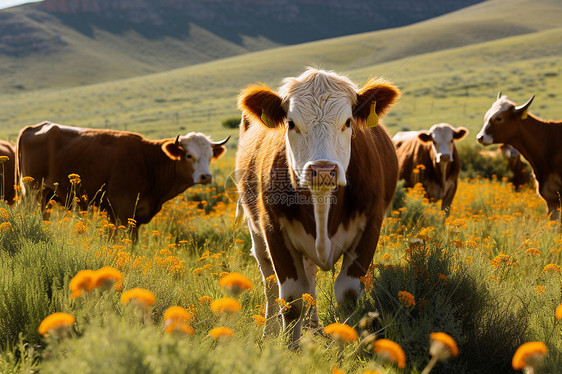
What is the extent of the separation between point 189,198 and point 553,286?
871cm

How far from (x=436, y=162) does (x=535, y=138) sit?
235cm

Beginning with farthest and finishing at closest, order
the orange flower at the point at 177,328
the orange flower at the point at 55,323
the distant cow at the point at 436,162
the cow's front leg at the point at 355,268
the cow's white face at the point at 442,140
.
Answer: the distant cow at the point at 436,162
the cow's white face at the point at 442,140
the cow's front leg at the point at 355,268
the orange flower at the point at 177,328
the orange flower at the point at 55,323

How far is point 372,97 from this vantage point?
3.79 m

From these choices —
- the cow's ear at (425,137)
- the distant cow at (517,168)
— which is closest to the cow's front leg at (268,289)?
the cow's ear at (425,137)

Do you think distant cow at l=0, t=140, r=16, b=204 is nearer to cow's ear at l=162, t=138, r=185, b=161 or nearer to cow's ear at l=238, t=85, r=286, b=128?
cow's ear at l=162, t=138, r=185, b=161

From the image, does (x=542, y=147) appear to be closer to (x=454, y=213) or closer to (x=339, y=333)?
(x=454, y=213)

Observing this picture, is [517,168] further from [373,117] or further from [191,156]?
[373,117]

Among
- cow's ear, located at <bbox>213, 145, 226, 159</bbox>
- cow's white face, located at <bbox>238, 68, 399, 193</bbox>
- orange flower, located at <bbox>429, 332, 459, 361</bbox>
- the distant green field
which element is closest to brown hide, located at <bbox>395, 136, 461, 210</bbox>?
the distant green field

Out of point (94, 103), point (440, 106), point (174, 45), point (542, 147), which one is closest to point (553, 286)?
point (542, 147)

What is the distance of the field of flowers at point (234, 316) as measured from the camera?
1820 millimetres

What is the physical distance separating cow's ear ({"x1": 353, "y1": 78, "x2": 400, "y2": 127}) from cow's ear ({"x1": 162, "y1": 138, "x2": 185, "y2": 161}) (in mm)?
4540

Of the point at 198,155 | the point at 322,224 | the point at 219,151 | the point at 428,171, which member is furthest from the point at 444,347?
the point at 428,171

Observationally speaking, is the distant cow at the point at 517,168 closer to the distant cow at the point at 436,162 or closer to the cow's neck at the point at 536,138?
the distant cow at the point at 436,162

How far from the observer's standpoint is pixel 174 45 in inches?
7254
